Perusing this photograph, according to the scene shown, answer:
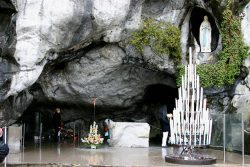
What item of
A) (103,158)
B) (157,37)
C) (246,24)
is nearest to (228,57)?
(246,24)

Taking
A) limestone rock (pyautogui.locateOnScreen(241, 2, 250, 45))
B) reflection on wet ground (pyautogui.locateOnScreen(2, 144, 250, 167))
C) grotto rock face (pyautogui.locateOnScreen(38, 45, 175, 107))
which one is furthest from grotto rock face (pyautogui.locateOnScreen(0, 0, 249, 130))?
reflection on wet ground (pyautogui.locateOnScreen(2, 144, 250, 167))

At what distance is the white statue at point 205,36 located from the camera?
1716cm

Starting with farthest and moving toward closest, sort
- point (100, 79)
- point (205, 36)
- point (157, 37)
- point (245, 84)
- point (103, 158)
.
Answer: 1. point (100, 79)
2. point (205, 36)
3. point (157, 37)
4. point (245, 84)
5. point (103, 158)

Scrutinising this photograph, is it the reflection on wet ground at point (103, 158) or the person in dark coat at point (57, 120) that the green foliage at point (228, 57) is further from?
the person in dark coat at point (57, 120)

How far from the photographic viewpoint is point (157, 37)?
1620 centimetres

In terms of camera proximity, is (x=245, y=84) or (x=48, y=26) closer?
(x=48, y=26)

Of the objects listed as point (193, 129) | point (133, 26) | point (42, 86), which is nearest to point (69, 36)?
point (133, 26)

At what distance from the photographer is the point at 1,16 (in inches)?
614

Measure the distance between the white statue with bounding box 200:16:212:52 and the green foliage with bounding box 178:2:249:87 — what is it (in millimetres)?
818

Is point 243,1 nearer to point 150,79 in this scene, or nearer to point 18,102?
point 150,79

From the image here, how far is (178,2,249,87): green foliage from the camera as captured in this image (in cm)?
1608

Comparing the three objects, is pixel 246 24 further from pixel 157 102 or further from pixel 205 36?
pixel 157 102

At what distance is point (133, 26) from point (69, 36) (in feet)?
8.77

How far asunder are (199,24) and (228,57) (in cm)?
222
